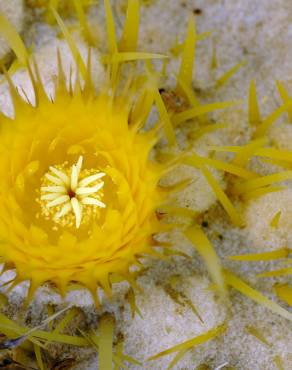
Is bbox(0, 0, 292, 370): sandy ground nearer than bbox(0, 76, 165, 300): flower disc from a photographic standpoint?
No

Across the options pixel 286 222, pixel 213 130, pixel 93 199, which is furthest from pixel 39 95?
pixel 286 222

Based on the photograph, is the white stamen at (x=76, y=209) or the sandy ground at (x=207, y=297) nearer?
the white stamen at (x=76, y=209)

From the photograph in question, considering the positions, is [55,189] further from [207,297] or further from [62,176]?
[207,297]

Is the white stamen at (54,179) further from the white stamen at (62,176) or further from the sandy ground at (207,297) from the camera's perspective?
the sandy ground at (207,297)

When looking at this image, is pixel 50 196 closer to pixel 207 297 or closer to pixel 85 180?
pixel 85 180

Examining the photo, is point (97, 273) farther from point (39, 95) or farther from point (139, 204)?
point (39, 95)

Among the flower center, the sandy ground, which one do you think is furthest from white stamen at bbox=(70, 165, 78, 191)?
the sandy ground

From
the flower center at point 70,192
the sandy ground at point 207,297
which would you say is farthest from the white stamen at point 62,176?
the sandy ground at point 207,297

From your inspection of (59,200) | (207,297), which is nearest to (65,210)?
(59,200)

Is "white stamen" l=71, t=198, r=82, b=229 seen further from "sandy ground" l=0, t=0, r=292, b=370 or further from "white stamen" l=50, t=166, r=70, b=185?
"sandy ground" l=0, t=0, r=292, b=370

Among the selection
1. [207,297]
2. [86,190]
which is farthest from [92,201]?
[207,297]

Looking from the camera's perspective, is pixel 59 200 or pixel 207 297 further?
pixel 207 297
